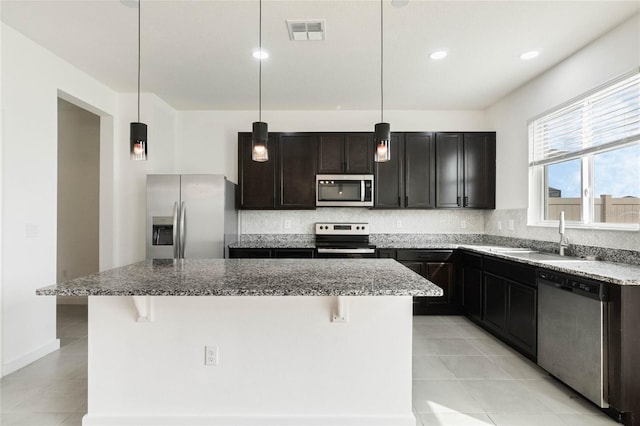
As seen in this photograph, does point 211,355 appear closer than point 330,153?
Yes

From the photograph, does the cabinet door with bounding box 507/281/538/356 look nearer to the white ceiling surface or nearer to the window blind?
the window blind

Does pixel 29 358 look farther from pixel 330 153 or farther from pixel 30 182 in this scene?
pixel 330 153

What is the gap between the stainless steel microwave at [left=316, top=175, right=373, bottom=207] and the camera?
4.42 meters

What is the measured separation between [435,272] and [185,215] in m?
3.10

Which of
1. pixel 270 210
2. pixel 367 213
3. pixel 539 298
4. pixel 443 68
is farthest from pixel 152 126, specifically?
pixel 539 298

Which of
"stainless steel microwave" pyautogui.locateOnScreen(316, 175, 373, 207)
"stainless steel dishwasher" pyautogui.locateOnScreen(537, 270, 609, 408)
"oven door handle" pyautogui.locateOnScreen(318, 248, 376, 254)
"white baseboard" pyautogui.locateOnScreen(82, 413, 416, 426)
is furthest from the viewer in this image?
"stainless steel microwave" pyautogui.locateOnScreen(316, 175, 373, 207)

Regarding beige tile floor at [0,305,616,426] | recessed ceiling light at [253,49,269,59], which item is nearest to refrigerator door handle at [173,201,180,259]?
beige tile floor at [0,305,616,426]

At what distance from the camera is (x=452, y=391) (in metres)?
2.43

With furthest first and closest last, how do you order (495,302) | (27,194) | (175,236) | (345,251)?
(345,251) → (175,236) → (495,302) → (27,194)

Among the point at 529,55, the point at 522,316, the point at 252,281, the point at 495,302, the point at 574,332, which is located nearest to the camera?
the point at 252,281

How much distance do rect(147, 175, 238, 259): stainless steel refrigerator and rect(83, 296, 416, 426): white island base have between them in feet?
6.09

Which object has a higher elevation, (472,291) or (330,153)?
(330,153)

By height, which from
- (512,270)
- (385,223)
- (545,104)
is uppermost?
(545,104)

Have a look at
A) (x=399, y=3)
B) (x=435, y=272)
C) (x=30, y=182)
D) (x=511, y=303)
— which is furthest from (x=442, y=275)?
(x=30, y=182)
